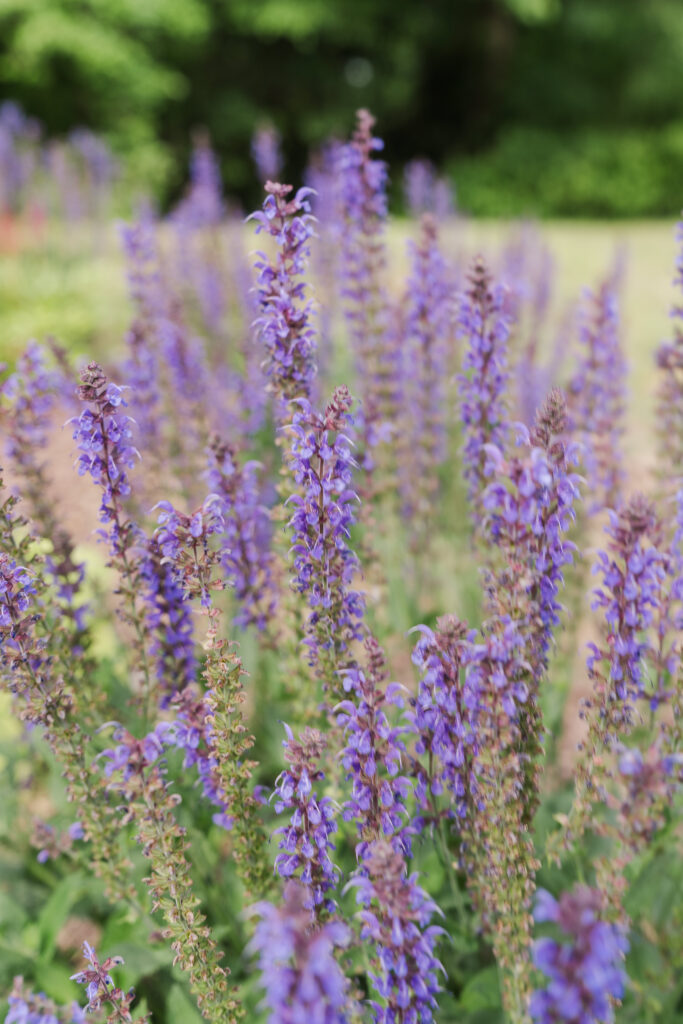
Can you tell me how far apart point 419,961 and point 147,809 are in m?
0.83

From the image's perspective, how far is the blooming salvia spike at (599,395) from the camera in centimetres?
400

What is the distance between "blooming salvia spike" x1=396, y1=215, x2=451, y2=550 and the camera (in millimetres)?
4137

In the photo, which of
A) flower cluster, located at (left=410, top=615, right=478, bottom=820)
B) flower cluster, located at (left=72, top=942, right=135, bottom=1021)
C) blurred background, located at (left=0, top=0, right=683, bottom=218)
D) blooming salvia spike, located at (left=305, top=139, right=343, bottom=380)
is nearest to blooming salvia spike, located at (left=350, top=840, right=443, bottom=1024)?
flower cluster, located at (left=410, top=615, right=478, bottom=820)

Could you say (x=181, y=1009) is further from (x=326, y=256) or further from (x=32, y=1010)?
(x=326, y=256)

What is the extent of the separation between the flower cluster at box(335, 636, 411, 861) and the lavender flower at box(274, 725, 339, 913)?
0.28 ft

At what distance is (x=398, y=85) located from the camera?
76.1 ft

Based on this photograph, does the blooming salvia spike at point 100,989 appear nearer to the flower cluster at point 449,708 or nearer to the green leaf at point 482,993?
the flower cluster at point 449,708

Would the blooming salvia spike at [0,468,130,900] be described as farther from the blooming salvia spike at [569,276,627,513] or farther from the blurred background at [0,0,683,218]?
the blurred background at [0,0,683,218]

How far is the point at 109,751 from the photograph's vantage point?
2689mm

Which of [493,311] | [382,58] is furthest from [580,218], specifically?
[493,311]

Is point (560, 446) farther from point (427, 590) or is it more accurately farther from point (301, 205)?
point (427, 590)

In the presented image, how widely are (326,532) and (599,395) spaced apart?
233 cm

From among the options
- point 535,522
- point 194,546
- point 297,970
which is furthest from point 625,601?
point 297,970

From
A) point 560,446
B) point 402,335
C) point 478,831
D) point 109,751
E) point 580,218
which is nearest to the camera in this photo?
point 560,446
